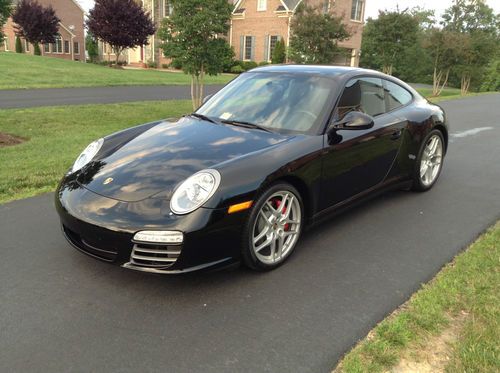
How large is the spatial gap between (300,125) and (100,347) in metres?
2.28

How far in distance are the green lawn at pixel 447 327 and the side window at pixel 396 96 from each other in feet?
6.49

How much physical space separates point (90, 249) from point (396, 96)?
3.54 metres

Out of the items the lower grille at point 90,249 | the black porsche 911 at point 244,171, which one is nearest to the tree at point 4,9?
the black porsche 911 at point 244,171

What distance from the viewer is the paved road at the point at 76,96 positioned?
13.2m

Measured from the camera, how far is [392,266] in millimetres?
3541

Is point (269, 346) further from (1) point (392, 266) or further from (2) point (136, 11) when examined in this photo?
(2) point (136, 11)

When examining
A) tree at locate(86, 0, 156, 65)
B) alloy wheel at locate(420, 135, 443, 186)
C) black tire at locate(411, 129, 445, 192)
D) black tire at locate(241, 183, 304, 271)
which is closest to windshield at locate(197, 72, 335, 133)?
black tire at locate(241, 183, 304, 271)

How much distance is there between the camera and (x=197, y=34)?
1038 centimetres

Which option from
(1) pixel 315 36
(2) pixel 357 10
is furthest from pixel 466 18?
(1) pixel 315 36

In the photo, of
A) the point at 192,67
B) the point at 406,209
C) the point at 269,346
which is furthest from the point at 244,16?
the point at 269,346

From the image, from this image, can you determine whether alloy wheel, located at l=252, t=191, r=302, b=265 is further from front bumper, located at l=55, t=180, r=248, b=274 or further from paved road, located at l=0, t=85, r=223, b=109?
paved road, located at l=0, t=85, r=223, b=109

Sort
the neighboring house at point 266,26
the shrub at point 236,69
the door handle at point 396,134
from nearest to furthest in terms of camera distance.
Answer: the door handle at point 396,134 < the shrub at point 236,69 < the neighboring house at point 266,26

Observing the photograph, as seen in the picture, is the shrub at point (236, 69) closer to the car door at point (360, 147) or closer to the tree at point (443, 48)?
the tree at point (443, 48)

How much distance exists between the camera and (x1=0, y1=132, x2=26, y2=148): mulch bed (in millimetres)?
7620
